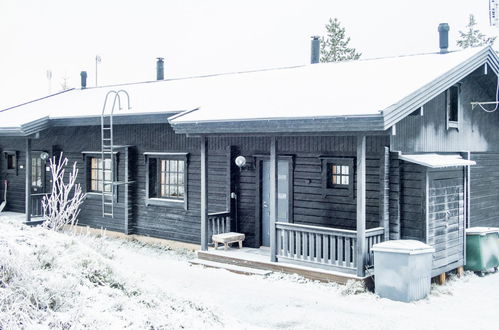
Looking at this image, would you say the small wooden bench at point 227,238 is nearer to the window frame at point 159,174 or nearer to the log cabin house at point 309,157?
the log cabin house at point 309,157

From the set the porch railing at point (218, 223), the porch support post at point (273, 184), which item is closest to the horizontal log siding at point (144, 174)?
the porch railing at point (218, 223)

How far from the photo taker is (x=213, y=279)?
32.3ft

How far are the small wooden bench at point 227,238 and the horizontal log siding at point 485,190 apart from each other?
501cm

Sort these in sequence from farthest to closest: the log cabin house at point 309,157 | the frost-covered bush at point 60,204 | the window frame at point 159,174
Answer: the window frame at point 159,174 < the log cabin house at point 309,157 < the frost-covered bush at point 60,204

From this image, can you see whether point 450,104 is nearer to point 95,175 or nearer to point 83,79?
point 95,175

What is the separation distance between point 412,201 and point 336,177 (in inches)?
63.9

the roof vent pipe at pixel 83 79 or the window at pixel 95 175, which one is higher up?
the roof vent pipe at pixel 83 79

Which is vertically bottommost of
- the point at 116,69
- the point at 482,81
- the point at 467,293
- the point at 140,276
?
the point at 467,293

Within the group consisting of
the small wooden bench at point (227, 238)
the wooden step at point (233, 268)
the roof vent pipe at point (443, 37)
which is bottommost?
the wooden step at point (233, 268)

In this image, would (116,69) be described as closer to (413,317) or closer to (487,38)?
(487,38)

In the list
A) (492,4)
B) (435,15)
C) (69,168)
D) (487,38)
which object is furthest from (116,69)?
(492,4)

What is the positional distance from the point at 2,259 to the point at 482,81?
34.0 feet

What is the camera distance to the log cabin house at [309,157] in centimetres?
945

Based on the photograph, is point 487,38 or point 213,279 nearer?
point 213,279
